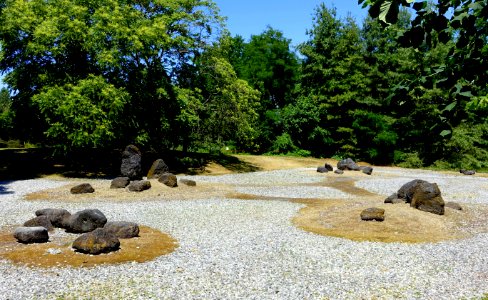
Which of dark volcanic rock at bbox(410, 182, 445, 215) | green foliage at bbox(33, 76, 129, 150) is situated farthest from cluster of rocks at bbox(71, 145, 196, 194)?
dark volcanic rock at bbox(410, 182, 445, 215)

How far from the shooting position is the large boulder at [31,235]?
11133mm

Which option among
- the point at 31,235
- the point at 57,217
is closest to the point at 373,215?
the point at 57,217

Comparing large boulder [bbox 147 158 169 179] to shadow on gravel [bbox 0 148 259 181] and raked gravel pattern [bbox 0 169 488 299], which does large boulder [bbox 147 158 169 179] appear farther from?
raked gravel pattern [bbox 0 169 488 299]

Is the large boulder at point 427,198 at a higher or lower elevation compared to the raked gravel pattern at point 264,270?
higher

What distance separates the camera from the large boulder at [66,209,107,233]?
12.6 metres

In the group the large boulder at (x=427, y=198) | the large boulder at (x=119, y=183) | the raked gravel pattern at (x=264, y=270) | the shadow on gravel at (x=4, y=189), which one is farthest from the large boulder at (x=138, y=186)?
the large boulder at (x=427, y=198)

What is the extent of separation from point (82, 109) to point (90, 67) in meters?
4.53

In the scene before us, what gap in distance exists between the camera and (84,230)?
12.6 meters

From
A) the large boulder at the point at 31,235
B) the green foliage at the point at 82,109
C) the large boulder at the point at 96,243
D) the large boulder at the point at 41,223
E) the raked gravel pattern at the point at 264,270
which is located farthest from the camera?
the green foliage at the point at 82,109

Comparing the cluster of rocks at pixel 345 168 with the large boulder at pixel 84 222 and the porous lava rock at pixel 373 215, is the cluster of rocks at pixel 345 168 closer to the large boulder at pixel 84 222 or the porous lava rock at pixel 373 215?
the porous lava rock at pixel 373 215

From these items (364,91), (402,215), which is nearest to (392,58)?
(364,91)

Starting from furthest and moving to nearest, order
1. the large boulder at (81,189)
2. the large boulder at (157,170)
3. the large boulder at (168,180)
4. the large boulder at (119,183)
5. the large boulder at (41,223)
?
the large boulder at (157,170), the large boulder at (168,180), the large boulder at (119,183), the large boulder at (81,189), the large boulder at (41,223)

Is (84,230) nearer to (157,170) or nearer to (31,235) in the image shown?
(31,235)

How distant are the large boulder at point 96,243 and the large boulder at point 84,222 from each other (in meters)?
2.19
